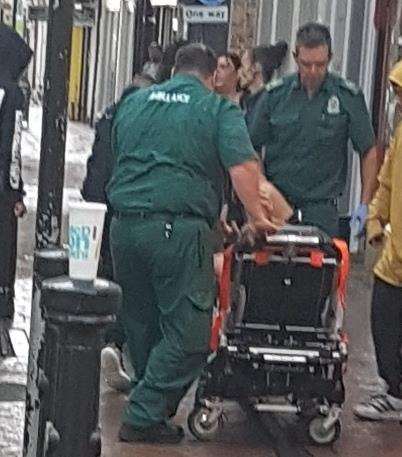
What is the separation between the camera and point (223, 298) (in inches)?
324

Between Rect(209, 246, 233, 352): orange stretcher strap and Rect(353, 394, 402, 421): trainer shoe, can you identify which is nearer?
Rect(209, 246, 233, 352): orange stretcher strap

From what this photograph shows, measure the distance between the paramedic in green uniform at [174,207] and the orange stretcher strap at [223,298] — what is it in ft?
0.60

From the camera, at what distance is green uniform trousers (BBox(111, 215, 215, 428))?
7801mm

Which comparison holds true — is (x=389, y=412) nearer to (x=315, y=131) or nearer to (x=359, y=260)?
(x=315, y=131)

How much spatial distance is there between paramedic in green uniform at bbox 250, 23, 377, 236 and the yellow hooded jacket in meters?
0.49

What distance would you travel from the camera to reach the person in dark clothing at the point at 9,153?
10.1 m

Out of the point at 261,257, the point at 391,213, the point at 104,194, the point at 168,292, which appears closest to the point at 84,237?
the point at 168,292

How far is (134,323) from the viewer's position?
27.0 ft

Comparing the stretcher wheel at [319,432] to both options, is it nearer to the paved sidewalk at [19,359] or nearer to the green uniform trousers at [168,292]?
the green uniform trousers at [168,292]

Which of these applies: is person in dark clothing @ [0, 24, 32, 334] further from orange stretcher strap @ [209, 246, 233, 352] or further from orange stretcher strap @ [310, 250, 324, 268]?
orange stretcher strap @ [310, 250, 324, 268]

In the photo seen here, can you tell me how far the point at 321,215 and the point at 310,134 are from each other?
0.49m

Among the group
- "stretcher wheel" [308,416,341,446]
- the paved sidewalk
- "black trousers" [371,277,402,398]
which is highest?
"black trousers" [371,277,402,398]

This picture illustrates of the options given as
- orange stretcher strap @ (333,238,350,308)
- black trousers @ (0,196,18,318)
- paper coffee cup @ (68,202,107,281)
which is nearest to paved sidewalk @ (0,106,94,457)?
black trousers @ (0,196,18,318)

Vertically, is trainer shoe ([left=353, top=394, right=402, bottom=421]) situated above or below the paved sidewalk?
above
